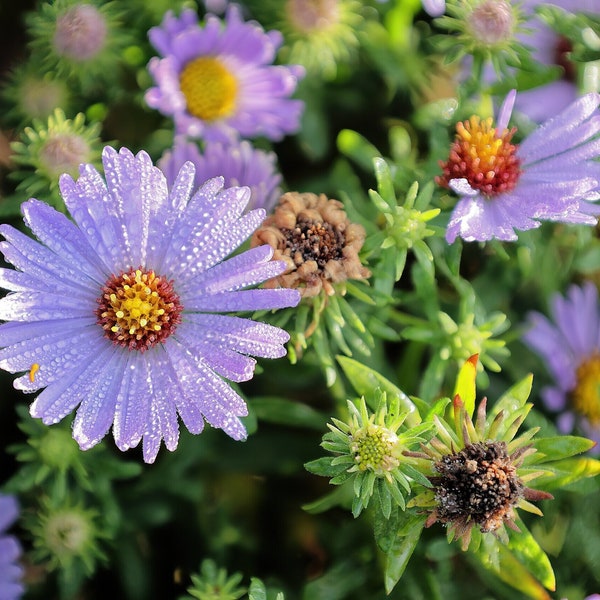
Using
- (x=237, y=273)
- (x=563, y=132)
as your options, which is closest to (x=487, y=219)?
(x=563, y=132)

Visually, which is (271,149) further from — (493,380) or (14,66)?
(493,380)

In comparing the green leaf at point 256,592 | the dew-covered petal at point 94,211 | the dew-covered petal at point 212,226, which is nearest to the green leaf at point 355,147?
the dew-covered petal at point 212,226

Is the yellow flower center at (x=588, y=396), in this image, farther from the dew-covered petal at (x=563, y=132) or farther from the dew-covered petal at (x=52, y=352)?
the dew-covered petal at (x=52, y=352)

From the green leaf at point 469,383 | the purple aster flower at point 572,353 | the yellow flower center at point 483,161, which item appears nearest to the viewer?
the green leaf at point 469,383

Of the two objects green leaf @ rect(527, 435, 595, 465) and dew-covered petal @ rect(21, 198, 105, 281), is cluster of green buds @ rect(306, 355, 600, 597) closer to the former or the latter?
green leaf @ rect(527, 435, 595, 465)

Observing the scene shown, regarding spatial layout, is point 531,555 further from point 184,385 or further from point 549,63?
point 549,63

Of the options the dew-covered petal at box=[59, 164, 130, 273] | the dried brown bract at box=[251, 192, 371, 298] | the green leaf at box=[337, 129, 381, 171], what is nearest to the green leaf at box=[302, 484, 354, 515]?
the dried brown bract at box=[251, 192, 371, 298]
